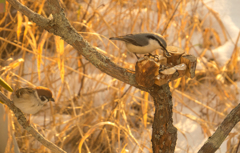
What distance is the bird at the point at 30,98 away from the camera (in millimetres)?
622

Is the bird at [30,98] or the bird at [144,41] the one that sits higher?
the bird at [144,41]

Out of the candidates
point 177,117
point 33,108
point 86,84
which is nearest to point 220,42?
point 177,117

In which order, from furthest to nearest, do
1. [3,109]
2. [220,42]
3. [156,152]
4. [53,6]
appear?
[220,42], [3,109], [156,152], [53,6]

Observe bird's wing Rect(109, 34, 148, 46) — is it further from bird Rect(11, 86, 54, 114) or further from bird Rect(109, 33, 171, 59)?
bird Rect(11, 86, 54, 114)

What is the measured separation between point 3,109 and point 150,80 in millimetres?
611

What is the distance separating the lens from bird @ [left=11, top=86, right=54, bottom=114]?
2.04 ft

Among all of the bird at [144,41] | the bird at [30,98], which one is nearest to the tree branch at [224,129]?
the bird at [144,41]

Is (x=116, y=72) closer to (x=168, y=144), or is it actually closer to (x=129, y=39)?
(x=129, y=39)

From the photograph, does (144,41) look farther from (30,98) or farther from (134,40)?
(30,98)

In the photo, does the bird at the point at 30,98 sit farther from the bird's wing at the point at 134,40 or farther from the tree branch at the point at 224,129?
the tree branch at the point at 224,129

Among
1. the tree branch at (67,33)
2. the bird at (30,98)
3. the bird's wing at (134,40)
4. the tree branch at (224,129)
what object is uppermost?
the bird's wing at (134,40)

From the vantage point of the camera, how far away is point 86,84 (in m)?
1.69

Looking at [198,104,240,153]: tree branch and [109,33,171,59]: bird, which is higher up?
[109,33,171,59]: bird

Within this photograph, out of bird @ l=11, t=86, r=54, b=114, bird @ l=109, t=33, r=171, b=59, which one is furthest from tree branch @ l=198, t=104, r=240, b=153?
bird @ l=11, t=86, r=54, b=114
